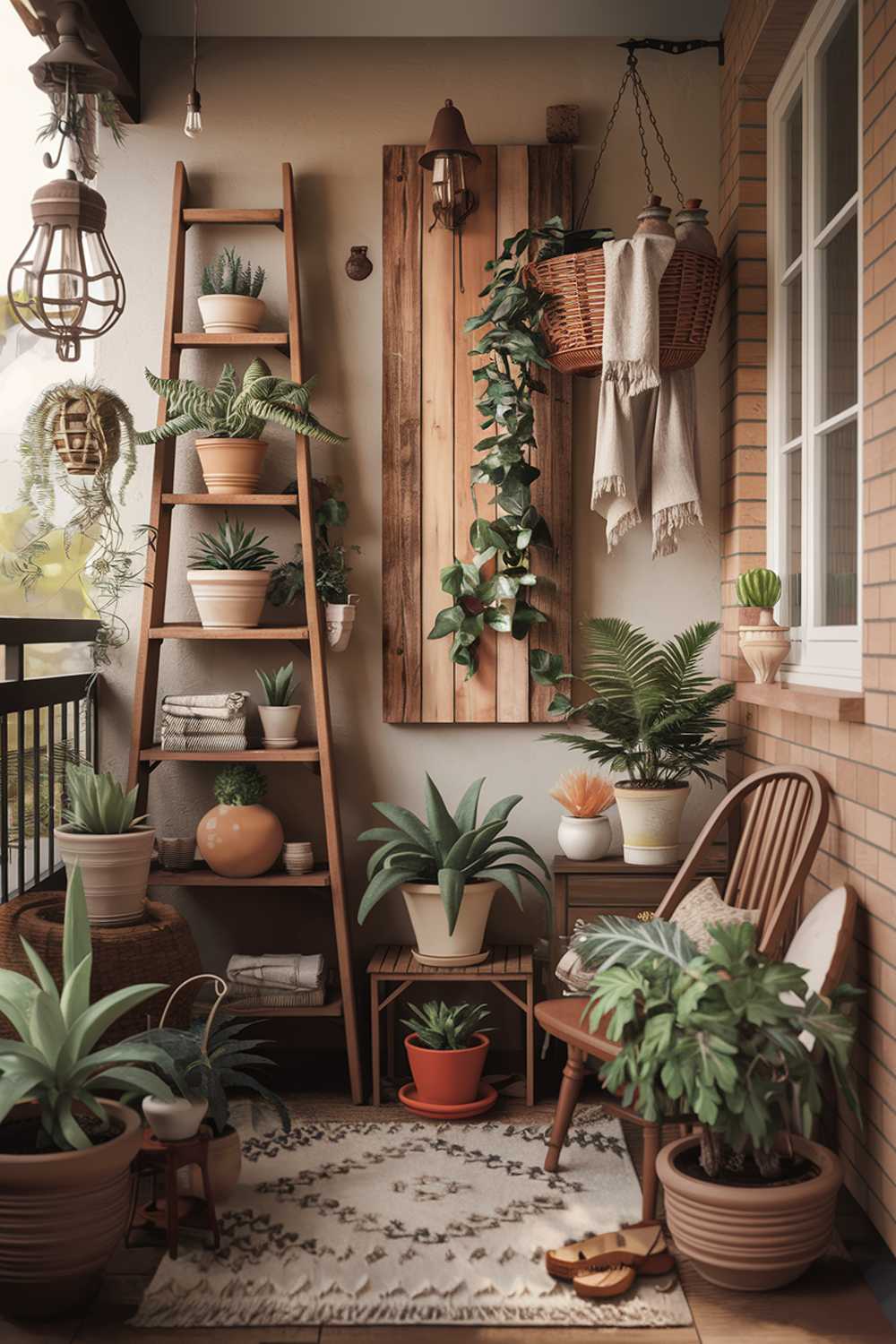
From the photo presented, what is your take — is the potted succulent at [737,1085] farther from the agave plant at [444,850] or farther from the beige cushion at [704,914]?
the agave plant at [444,850]

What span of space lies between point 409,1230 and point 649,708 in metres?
1.50

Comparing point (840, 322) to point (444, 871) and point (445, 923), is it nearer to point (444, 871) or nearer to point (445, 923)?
point (444, 871)

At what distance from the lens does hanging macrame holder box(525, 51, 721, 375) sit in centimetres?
317

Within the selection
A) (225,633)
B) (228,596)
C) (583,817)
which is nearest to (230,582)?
(228,596)

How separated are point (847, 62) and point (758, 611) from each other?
4.20 ft

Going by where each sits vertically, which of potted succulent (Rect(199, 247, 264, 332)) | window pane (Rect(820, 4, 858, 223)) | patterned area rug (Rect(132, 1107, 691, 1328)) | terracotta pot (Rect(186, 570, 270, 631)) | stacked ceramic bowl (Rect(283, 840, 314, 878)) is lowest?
patterned area rug (Rect(132, 1107, 691, 1328))

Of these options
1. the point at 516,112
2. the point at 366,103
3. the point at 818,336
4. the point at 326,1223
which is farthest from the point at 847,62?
the point at 326,1223

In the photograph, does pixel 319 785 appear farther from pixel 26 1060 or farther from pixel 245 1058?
pixel 26 1060

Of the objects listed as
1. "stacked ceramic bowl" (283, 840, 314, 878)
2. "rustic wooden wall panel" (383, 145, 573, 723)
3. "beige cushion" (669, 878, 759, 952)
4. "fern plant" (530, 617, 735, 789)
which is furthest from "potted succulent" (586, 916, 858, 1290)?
"rustic wooden wall panel" (383, 145, 573, 723)

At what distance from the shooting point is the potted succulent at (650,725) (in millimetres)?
3371

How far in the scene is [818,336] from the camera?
303 centimetres

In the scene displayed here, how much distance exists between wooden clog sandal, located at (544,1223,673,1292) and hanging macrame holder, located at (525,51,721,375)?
2.15 metres

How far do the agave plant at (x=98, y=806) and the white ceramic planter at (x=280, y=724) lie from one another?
53 cm

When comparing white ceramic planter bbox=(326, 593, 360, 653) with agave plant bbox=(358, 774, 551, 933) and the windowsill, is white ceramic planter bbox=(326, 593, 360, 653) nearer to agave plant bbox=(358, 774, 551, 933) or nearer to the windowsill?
agave plant bbox=(358, 774, 551, 933)
